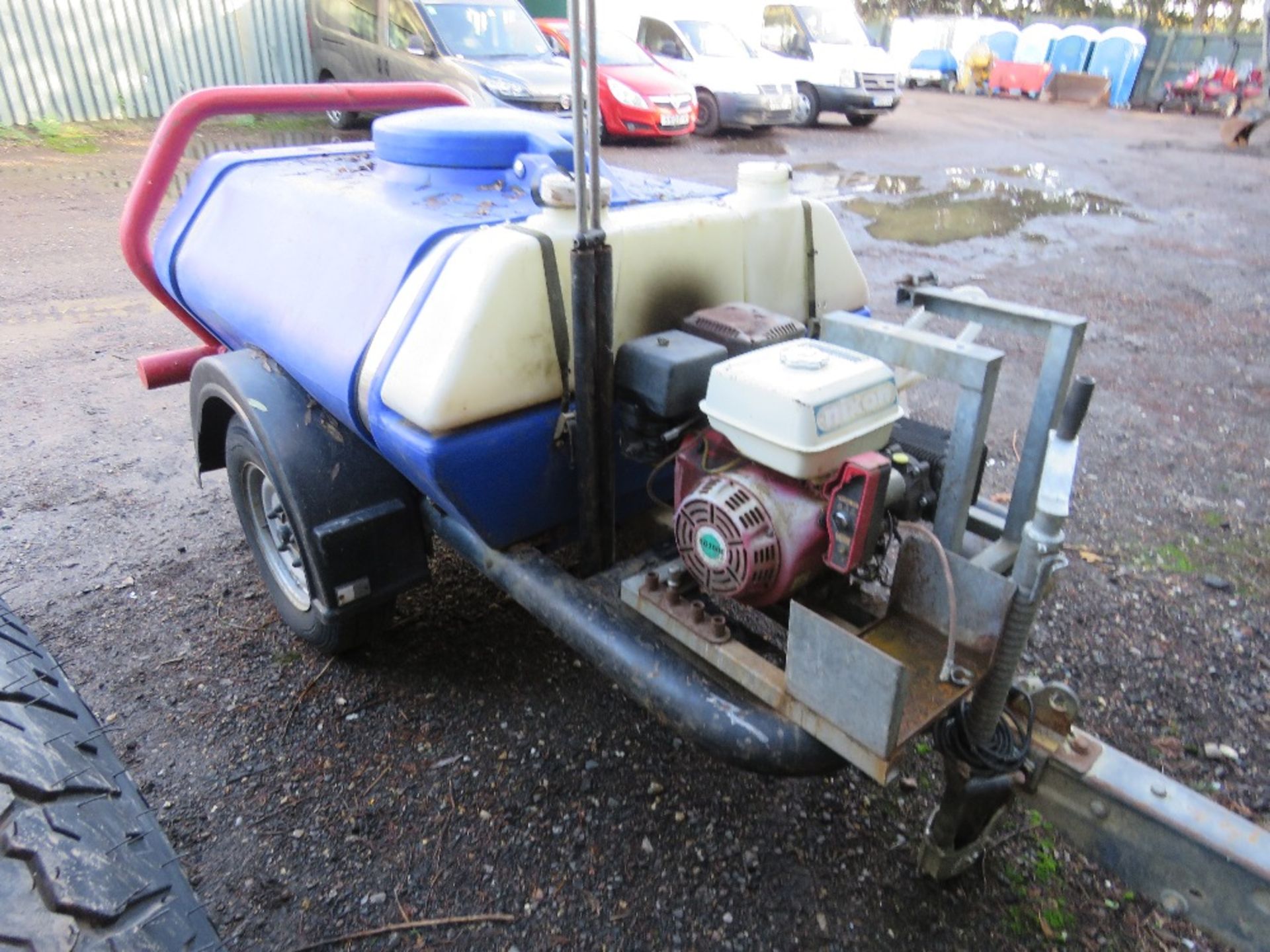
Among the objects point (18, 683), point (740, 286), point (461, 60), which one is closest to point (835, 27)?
point (461, 60)

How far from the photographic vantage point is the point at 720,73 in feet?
38.7

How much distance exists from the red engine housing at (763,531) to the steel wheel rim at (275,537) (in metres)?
1.32

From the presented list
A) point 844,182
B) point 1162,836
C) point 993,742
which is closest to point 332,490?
point 993,742

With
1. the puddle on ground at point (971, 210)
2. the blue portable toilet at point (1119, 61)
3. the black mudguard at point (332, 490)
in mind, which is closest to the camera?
the black mudguard at point (332, 490)

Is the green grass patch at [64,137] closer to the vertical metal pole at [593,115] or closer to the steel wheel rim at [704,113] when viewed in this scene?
the steel wheel rim at [704,113]

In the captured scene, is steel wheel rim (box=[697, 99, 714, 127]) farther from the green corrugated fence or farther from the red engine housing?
the red engine housing

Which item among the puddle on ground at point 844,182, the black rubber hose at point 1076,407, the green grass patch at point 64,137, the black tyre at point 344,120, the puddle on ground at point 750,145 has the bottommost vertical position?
the puddle on ground at point 844,182

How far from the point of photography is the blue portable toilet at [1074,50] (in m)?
20.1

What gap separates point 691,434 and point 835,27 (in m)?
14.0

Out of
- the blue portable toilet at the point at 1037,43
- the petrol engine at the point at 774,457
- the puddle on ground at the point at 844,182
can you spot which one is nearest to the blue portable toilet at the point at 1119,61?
the blue portable toilet at the point at 1037,43

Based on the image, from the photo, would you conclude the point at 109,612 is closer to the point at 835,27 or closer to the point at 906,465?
the point at 906,465

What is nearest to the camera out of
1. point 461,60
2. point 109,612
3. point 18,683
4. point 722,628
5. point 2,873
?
point 2,873

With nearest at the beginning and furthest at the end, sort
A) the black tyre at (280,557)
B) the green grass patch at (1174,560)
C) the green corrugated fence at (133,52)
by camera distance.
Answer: the black tyre at (280,557) → the green grass patch at (1174,560) → the green corrugated fence at (133,52)

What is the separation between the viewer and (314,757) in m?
2.23
